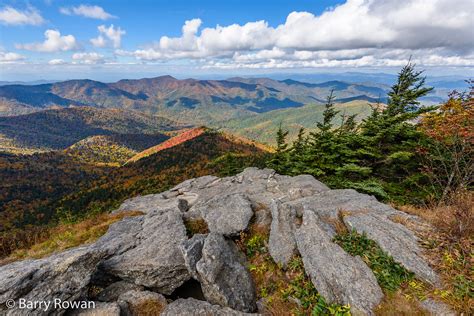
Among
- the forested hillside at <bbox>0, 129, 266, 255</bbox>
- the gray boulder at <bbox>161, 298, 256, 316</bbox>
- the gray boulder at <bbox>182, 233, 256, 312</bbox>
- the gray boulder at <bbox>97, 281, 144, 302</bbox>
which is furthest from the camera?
the forested hillside at <bbox>0, 129, 266, 255</bbox>

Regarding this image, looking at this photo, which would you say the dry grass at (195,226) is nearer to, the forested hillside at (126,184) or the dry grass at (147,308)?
the dry grass at (147,308)

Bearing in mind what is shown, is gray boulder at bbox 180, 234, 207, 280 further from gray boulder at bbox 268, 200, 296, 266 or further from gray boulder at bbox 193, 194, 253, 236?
gray boulder at bbox 268, 200, 296, 266

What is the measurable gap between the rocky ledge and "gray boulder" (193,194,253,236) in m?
0.06

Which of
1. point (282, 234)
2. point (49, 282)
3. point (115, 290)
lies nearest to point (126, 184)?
point (115, 290)

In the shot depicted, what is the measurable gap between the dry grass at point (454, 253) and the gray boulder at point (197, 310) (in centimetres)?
634

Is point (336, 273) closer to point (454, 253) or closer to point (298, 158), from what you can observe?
point (454, 253)

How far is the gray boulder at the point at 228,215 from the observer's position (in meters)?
12.3

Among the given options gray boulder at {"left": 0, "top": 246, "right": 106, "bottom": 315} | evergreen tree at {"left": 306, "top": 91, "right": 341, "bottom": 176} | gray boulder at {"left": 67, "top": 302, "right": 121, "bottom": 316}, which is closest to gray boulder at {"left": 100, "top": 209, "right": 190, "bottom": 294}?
gray boulder at {"left": 0, "top": 246, "right": 106, "bottom": 315}

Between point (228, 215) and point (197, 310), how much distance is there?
5.54m

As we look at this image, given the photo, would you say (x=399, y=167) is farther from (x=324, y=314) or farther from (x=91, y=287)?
(x=91, y=287)

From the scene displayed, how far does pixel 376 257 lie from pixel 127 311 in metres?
9.16

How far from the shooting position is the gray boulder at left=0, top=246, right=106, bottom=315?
7.64 meters

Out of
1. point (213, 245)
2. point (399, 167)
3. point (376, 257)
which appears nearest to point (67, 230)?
point (213, 245)

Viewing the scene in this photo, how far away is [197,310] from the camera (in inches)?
320
